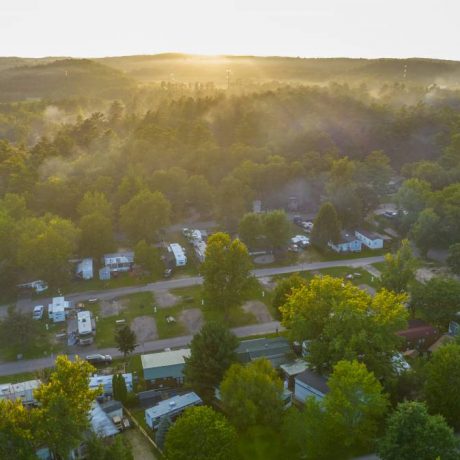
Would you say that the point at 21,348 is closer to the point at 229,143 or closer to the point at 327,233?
the point at 327,233

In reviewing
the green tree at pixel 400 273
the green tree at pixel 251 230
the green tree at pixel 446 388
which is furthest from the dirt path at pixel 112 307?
the green tree at pixel 446 388

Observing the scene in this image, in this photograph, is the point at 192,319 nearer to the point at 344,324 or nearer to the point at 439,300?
the point at 344,324

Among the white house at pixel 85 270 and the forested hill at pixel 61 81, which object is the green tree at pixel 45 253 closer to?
the white house at pixel 85 270

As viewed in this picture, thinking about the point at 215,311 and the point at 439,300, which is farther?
the point at 215,311

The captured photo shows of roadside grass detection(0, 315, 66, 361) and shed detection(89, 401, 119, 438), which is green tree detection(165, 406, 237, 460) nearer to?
shed detection(89, 401, 119, 438)

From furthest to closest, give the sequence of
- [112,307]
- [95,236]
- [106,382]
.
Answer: [95,236]
[112,307]
[106,382]

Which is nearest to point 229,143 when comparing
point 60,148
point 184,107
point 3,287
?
point 184,107

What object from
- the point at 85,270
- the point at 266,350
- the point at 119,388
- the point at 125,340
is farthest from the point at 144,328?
the point at 85,270
